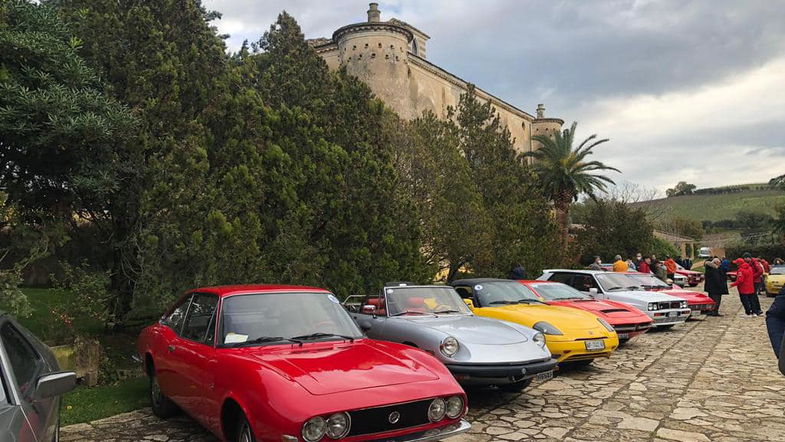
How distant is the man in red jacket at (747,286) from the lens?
1593 cm

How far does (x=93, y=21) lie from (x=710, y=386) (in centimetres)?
1067

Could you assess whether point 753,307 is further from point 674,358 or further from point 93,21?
point 93,21

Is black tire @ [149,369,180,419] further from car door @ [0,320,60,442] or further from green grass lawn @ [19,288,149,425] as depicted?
car door @ [0,320,60,442]

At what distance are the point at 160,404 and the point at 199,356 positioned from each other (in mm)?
A: 1638

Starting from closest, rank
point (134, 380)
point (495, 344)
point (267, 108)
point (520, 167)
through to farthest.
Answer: point (495, 344) < point (134, 380) < point (267, 108) < point (520, 167)

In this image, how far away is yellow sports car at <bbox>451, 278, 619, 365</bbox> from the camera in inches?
318

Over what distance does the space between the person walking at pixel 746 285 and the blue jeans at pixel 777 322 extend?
14.9m

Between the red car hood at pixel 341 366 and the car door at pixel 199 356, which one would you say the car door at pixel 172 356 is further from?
the red car hood at pixel 341 366

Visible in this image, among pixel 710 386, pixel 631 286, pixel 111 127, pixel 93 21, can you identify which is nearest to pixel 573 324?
pixel 710 386

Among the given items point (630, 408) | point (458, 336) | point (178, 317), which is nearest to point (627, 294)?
point (630, 408)

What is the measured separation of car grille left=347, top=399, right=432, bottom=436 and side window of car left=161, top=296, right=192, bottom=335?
9.05ft

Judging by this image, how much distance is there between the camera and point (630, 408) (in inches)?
254

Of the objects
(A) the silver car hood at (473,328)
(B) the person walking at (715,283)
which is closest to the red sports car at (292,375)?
(A) the silver car hood at (473,328)

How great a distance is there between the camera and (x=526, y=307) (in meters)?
9.48
